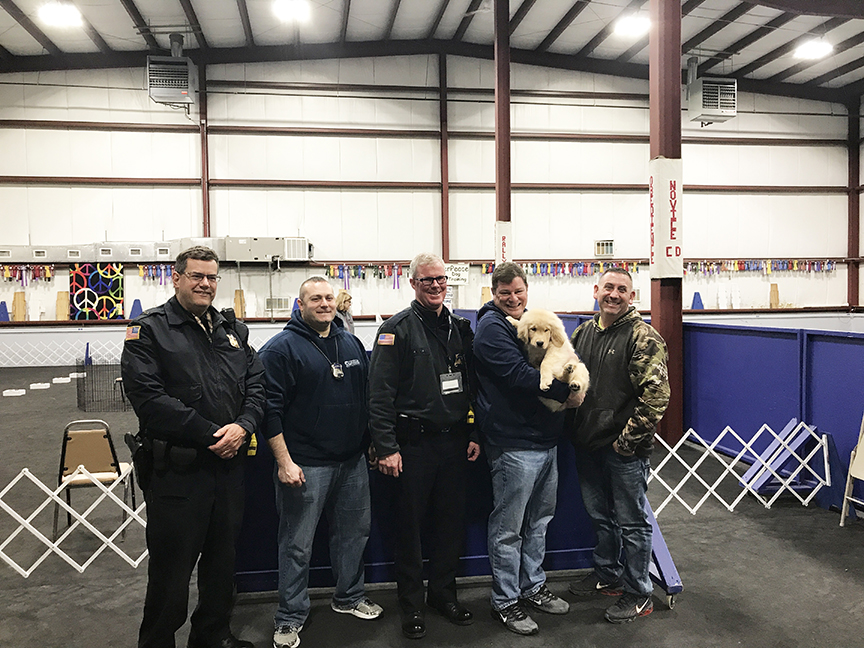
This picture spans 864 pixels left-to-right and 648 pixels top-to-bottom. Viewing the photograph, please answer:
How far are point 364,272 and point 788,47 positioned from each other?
9.98 m

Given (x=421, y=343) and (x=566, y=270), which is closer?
(x=421, y=343)

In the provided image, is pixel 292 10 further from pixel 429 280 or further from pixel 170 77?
pixel 429 280

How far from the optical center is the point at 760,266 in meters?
14.9

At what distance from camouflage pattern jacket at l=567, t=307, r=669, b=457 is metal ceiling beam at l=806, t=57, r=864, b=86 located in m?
14.4

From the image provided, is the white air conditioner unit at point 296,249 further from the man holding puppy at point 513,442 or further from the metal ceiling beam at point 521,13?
the man holding puppy at point 513,442

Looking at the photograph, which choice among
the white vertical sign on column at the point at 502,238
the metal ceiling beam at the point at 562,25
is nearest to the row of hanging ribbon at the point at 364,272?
the white vertical sign on column at the point at 502,238

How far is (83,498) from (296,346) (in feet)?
10.8

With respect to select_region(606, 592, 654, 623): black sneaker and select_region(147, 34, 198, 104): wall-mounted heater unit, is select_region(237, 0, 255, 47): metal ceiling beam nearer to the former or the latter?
select_region(147, 34, 198, 104): wall-mounted heater unit

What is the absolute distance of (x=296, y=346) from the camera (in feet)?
9.23

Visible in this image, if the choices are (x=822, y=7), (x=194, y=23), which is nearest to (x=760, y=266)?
(x=822, y=7)

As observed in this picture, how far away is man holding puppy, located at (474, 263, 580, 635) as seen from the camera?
2838 mm

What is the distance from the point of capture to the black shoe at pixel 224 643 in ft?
8.86

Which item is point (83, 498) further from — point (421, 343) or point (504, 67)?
point (504, 67)

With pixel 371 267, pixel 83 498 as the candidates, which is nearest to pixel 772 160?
pixel 371 267
